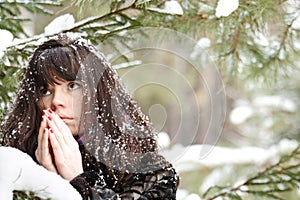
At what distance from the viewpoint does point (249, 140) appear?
553 cm

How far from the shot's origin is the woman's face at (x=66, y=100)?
1357 millimetres

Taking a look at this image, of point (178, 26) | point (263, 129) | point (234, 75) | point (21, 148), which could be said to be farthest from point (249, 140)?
point (21, 148)

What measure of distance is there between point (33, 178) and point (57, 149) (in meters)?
0.10

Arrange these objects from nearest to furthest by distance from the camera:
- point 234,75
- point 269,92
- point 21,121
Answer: point 21,121 < point 234,75 < point 269,92

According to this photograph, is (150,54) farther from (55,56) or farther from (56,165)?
(56,165)

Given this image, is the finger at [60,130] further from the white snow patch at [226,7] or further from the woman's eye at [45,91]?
the white snow patch at [226,7]

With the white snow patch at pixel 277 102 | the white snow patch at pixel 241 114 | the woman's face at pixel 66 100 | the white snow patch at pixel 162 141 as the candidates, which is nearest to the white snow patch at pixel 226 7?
the white snow patch at pixel 162 141

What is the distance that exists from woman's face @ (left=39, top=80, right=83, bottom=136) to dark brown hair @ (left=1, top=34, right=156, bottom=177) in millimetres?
12

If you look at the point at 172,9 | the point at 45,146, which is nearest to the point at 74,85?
the point at 45,146

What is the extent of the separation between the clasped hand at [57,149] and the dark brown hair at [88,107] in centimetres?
6

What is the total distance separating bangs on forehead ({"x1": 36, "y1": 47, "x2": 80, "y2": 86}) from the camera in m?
1.37

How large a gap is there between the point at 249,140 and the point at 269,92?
0.66m

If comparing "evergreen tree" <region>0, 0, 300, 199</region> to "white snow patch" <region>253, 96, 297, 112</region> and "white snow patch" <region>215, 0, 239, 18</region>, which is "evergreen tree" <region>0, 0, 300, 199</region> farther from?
"white snow patch" <region>253, 96, 297, 112</region>

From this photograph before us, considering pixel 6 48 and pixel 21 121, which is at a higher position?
pixel 6 48
